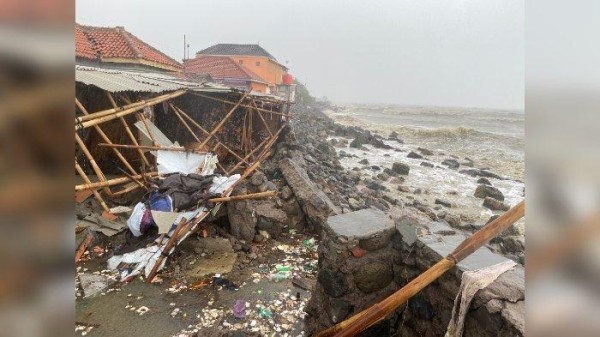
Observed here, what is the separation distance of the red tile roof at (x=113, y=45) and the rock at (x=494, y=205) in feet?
56.2

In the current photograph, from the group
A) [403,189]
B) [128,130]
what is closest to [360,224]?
[128,130]

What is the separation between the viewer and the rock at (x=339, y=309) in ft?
10.8

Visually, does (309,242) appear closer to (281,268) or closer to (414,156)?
(281,268)

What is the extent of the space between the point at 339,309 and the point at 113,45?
19.5 m

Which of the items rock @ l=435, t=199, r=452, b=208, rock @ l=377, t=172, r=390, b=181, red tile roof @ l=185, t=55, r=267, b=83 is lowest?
rock @ l=435, t=199, r=452, b=208

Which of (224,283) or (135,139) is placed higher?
(135,139)

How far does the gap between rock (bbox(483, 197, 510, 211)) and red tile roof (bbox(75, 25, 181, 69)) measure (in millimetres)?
17119

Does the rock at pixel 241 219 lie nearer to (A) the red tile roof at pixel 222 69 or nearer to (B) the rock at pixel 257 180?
(B) the rock at pixel 257 180

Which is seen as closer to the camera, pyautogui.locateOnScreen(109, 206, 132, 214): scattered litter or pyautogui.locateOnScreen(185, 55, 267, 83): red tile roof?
pyautogui.locateOnScreen(109, 206, 132, 214): scattered litter

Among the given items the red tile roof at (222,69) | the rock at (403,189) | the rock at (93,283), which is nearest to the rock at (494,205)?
the rock at (403,189)

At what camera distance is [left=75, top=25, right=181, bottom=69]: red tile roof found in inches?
649

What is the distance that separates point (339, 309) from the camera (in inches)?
130

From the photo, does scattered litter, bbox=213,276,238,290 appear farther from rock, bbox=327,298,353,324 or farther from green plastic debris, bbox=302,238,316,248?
rock, bbox=327,298,353,324

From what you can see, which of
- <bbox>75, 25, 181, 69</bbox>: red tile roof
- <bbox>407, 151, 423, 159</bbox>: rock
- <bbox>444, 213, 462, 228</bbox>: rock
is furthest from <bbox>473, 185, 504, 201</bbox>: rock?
<bbox>75, 25, 181, 69</bbox>: red tile roof
